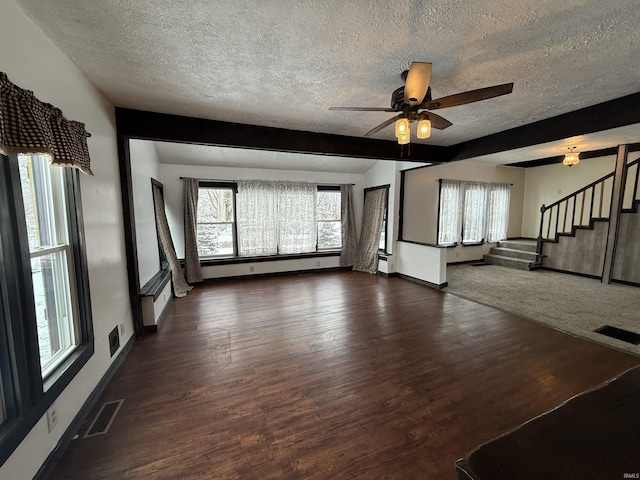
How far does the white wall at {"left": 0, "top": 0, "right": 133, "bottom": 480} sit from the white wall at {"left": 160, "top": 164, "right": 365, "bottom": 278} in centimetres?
245

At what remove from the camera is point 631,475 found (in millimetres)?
655

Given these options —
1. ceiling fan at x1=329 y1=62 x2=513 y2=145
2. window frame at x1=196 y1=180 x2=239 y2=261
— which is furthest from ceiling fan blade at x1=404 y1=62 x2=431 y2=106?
window frame at x1=196 y1=180 x2=239 y2=261

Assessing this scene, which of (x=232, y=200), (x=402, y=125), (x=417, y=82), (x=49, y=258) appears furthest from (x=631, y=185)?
(x=49, y=258)

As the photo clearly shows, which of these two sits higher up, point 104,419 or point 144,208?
point 144,208

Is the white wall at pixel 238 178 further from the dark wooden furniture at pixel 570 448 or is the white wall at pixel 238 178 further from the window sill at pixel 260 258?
the dark wooden furniture at pixel 570 448

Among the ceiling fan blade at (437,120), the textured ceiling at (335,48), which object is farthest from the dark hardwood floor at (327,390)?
the textured ceiling at (335,48)

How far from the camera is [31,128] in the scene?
124 centimetres

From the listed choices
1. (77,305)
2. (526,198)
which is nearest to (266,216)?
(77,305)

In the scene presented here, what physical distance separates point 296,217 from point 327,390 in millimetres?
4282

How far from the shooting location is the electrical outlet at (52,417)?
1.53 m

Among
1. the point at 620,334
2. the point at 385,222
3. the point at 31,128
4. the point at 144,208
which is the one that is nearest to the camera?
the point at 31,128

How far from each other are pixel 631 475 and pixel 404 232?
537cm

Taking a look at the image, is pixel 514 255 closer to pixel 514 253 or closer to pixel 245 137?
pixel 514 253

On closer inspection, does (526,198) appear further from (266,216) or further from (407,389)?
(407,389)
